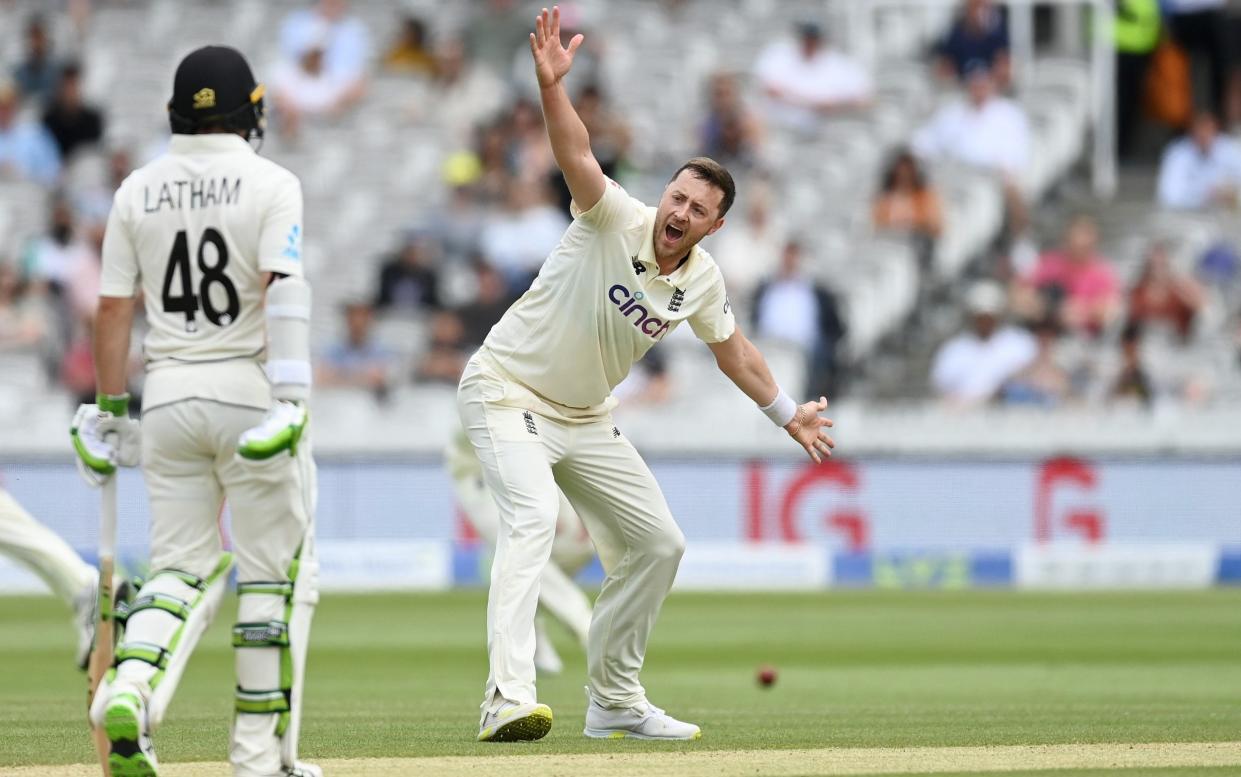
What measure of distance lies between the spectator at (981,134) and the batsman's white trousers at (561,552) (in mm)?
9422

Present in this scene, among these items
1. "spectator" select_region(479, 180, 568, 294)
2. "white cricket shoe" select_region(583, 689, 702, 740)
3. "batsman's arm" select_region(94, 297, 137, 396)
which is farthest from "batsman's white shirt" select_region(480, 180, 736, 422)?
"spectator" select_region(479, 180, 568, 294)

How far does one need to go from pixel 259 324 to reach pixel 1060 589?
1136 centimetres

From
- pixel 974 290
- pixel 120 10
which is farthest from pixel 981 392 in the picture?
pixel 120 10

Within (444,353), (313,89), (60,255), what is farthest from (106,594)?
(313,89)

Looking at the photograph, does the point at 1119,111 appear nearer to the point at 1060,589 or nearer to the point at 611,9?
the point at 611,9

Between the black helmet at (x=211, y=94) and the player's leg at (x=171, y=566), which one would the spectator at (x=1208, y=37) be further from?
the player's leg at (x=171, y=566)

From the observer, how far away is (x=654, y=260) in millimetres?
6785

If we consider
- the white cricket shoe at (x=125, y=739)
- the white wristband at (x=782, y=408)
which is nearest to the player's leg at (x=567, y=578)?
the white wristband at (x=782, y=408)

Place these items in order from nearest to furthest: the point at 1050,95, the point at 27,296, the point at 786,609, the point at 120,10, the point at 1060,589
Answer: the point at 786,609, the point at 1060,589, the point at 27,296, the point at 1050,95, the point at 120,10

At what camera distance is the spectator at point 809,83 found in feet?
63.3

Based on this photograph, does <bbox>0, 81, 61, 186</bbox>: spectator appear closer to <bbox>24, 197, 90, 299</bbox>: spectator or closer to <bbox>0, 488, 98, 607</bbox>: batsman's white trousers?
<bbox>24, 197, 90, 299</bbox>: spectator

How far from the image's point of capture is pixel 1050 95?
63.9ft

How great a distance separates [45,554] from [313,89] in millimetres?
11895

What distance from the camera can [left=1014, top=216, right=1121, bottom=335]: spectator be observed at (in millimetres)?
16906
